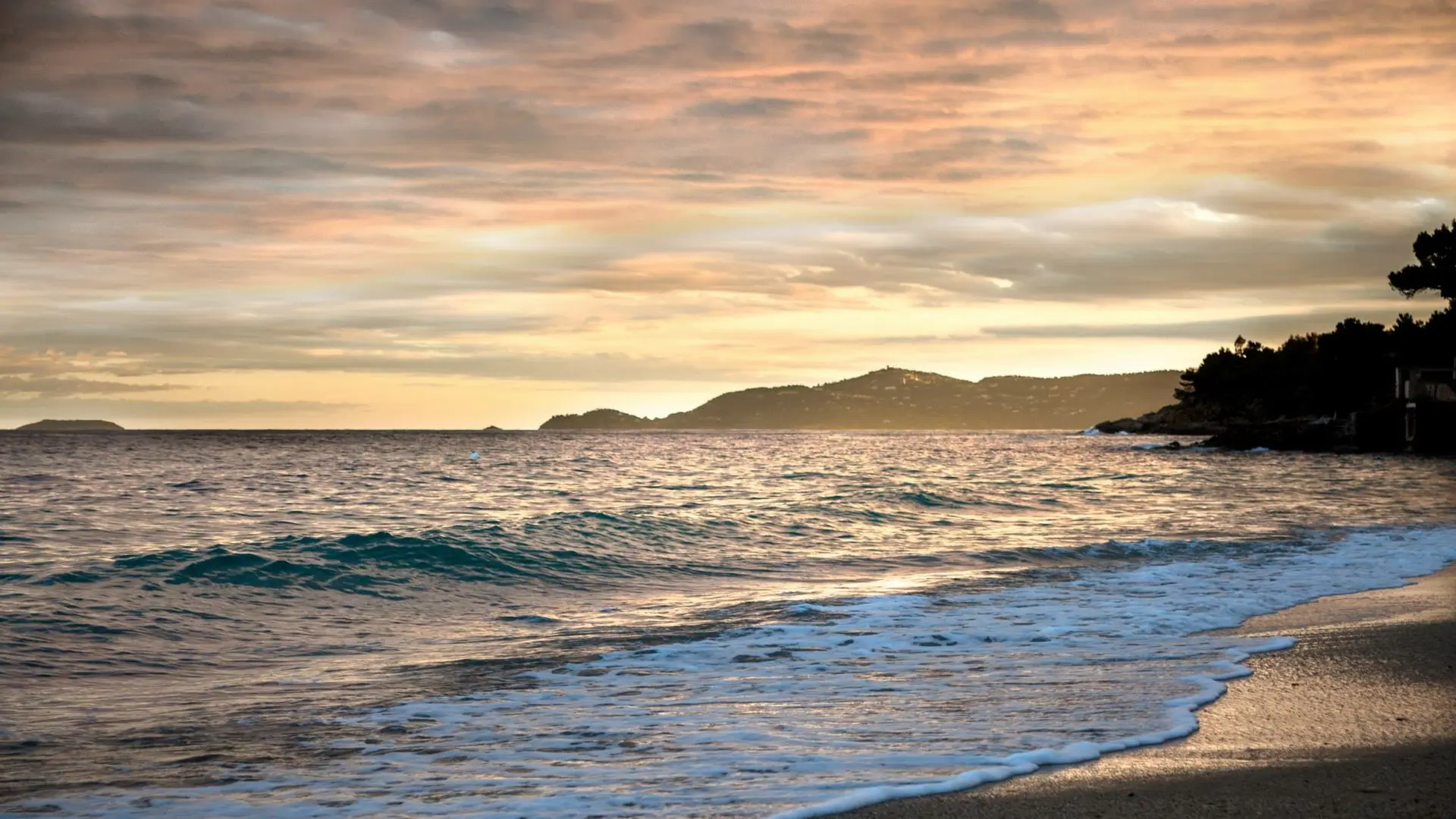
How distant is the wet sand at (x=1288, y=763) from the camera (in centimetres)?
515

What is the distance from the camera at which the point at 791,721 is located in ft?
24.1

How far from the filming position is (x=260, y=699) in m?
8.64

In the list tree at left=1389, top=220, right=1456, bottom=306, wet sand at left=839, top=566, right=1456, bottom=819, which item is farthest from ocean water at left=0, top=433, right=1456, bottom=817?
tree at left=1389, top=220, right=1456, bottom=306

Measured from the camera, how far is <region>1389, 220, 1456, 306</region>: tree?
78.6 m

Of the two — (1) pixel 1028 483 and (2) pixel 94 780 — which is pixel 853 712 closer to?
(2) pixel 94 780

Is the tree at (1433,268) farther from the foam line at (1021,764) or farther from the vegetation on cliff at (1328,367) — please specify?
the foam line at (1021,764)

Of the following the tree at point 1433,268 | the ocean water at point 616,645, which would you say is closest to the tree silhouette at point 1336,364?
the tree at point 1433,268

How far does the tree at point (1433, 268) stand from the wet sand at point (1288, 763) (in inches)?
3327

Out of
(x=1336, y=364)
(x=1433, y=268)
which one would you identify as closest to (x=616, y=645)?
(x=1433, y=268)

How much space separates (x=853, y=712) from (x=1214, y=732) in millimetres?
2342

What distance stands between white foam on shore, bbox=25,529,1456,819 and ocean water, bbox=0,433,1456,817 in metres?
0.04

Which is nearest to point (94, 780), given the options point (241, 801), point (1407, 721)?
point (241, 801)

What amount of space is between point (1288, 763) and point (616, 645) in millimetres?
6683

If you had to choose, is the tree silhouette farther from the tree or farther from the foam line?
the foam line
